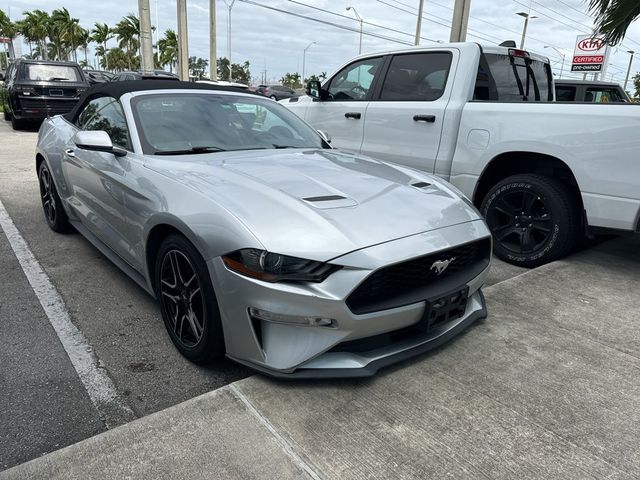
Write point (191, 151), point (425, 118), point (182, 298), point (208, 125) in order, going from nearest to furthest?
point (182, 298), point (191, 151), point (208, 125), point (425, 118)

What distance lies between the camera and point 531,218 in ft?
14.0

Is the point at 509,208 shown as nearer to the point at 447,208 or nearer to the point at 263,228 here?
the point at 447,208

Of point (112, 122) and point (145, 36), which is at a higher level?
point (145, 36)

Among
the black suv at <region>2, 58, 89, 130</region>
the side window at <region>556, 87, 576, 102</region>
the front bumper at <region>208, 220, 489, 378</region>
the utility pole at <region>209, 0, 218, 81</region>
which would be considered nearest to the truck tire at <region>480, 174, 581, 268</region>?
the front bumper at <region>208, 220, 489, 378</region>

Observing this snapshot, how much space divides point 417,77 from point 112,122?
297cm

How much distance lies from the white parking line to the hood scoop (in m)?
1.34

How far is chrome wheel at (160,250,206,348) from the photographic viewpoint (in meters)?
2.55

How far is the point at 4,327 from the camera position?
3045 mm

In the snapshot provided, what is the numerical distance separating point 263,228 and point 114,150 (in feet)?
5.09

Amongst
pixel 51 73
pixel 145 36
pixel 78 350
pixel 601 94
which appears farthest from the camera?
pixel 145 36

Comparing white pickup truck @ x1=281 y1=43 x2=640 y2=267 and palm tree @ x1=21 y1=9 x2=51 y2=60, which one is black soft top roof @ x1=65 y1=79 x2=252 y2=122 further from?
palm tree @ x1=21 y1=9 x2=51 y2=60

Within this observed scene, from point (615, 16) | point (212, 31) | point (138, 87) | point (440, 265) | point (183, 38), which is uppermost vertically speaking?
point (212, 31)

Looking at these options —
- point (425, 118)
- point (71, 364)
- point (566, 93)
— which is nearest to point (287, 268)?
point (71, 364)

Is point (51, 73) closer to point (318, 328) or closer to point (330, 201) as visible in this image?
point (330, 201)
